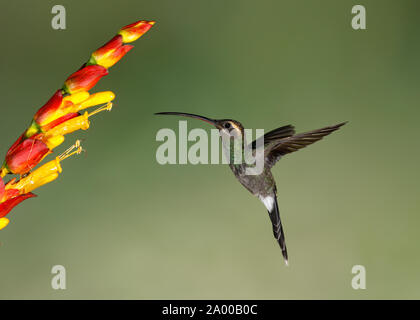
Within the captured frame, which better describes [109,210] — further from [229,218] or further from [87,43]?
[87,43]

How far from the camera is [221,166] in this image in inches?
69.6

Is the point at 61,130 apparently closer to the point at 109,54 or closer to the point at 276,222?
the point at 109,54

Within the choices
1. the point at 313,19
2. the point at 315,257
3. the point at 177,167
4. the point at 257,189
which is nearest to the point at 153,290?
the point at 177,167

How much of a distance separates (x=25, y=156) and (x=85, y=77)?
0.11 m

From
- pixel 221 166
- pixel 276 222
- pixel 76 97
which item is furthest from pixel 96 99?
pixel 221 166

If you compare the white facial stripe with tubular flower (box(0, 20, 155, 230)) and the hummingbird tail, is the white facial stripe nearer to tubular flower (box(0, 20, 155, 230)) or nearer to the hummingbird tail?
the hummingbird tail

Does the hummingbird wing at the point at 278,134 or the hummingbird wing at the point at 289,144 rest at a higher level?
the hummingbird wing at the point at 278,134

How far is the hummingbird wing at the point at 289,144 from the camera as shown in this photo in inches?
31.7

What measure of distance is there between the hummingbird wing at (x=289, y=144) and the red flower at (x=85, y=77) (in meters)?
0.40

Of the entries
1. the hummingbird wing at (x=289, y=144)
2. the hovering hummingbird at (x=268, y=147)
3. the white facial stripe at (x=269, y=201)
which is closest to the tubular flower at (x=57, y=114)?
the hovering hummingbird at (x=268, y=147)

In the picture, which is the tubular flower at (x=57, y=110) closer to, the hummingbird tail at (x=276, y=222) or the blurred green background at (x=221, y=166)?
the hummingbird tail at (x=276, y=222)

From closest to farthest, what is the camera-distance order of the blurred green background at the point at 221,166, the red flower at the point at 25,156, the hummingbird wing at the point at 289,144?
the red flower at the point at 25,156 < the hummingbird wing at the point at 289,144 < the blurred green background at the point at 221,166

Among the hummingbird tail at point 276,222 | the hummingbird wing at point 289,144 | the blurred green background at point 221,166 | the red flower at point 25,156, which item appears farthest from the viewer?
the blurred green background at point 221,166

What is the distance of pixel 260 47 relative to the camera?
→ 193 cm
